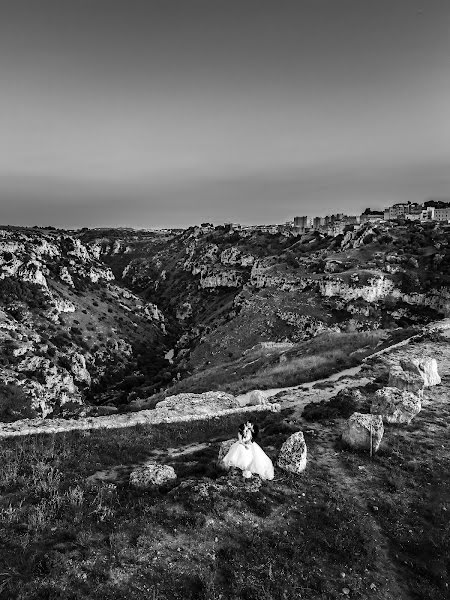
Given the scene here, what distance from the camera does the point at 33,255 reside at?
315 ft

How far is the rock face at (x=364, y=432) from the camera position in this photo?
1280 cm

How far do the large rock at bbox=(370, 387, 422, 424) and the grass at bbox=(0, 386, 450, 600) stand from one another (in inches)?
78.3

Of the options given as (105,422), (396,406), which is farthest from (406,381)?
(105,422)

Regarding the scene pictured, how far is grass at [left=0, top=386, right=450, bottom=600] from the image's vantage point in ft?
23.4

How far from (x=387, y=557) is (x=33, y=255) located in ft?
346

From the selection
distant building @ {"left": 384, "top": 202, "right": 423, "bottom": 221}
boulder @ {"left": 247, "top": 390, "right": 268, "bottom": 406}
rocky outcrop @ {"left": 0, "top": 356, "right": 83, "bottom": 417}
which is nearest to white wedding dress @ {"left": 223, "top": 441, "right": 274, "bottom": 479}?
boulder @ {"left": 247, "top": 390, "right": 268, "bottom": 406}

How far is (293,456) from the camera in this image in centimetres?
1156

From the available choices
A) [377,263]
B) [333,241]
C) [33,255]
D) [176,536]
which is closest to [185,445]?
[176,536]

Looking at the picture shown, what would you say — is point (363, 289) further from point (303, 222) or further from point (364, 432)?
point (303, 222)

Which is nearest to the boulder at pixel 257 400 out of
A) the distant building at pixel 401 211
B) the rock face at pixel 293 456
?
the rock face at pixel 293 456

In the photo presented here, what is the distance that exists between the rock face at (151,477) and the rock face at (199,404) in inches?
315

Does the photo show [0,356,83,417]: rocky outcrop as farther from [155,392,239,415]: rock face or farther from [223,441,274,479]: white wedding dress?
[223,441,274,479]: white wedding dress

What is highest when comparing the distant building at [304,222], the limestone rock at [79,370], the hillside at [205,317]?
the distant building at [304,222]

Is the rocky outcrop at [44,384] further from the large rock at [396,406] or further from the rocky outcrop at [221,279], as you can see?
the rocky outcrop at [221,279]
